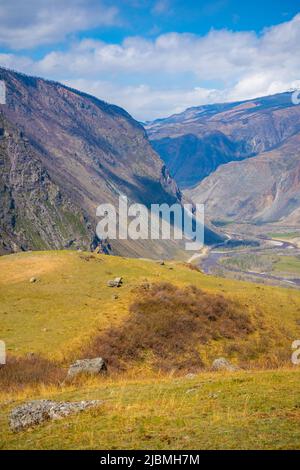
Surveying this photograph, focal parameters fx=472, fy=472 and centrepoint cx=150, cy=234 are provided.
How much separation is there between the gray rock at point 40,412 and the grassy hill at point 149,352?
0.43 meters

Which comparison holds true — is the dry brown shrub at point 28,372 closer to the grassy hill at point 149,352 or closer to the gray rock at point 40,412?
the grassy hill at point 149,352

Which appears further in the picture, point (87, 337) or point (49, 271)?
point (49, 271)

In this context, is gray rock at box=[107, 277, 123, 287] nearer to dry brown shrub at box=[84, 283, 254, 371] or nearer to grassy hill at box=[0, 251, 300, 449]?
grassy hill at box=[0, 251, 300, 449]

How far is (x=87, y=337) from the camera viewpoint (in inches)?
1603

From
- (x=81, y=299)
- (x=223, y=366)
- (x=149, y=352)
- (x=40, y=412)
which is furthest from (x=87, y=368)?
(x=81, y=299)

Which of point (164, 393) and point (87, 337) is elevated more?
point (164, 393)

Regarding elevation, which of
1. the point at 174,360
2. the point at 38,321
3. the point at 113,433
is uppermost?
the point at 113,433

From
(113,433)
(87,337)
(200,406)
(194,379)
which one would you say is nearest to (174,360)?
(87,337)

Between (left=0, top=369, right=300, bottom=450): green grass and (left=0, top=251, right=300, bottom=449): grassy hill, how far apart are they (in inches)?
1.8

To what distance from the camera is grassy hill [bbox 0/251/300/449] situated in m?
14.9

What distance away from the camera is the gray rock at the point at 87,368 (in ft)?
97.5
